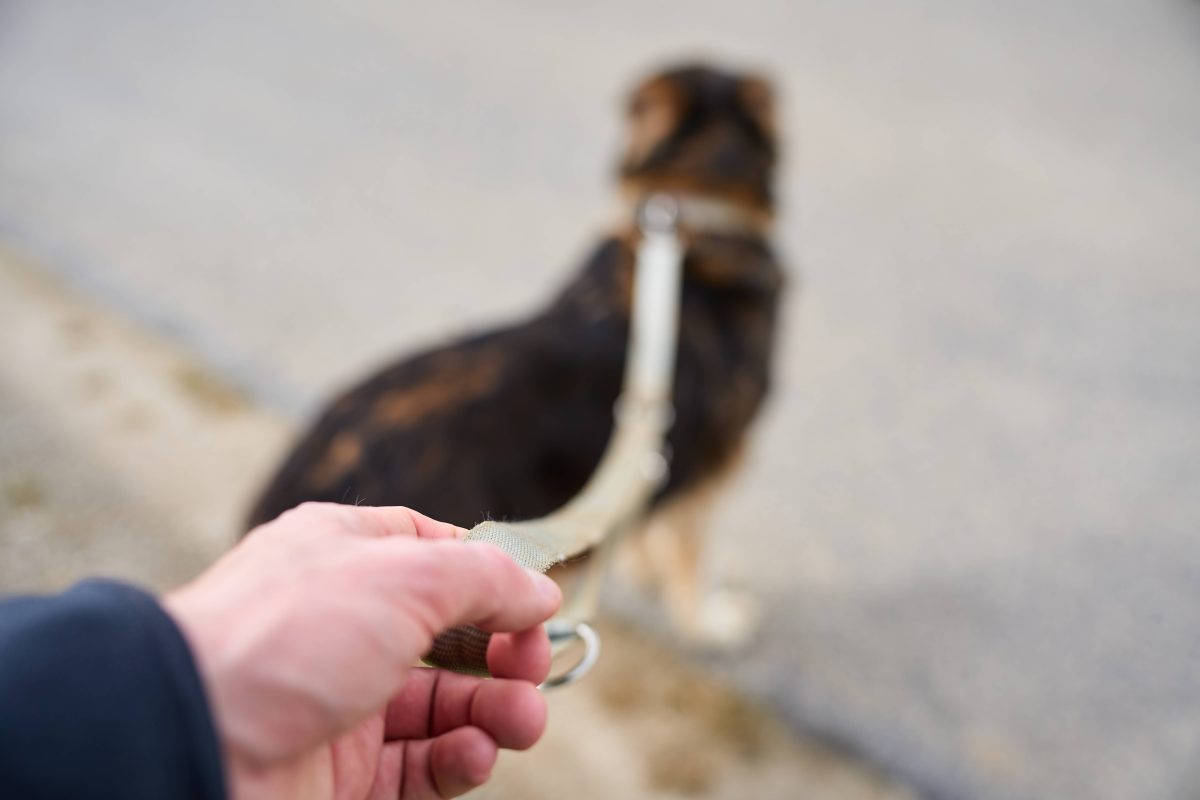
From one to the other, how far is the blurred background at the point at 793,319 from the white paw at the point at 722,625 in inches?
2.8

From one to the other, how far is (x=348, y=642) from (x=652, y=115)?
2.56m

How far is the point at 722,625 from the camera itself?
103 inches

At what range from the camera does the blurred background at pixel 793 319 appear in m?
2.41

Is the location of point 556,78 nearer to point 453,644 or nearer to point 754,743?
point 754,743

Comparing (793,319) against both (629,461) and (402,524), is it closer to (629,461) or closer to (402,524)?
(629,461)

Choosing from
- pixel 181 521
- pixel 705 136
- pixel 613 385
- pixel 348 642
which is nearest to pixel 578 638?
pixel 348 642

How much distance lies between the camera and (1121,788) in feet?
7.14

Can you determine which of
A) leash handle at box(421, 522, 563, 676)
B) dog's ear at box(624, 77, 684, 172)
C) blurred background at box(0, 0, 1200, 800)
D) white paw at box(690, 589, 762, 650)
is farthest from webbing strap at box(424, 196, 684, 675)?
blurred background at box(0, 0, 1200, 800)

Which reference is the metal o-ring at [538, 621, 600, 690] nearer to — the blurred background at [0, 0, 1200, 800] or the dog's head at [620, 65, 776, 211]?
the blurred background at [0, 0, 1200, 800]

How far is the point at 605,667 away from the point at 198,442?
197 cm

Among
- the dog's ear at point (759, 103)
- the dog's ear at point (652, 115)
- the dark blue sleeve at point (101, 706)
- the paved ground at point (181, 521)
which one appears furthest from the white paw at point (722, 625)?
the dark blue sleeve at point (101, 706)

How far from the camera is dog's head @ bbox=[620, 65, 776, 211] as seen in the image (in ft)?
8.95

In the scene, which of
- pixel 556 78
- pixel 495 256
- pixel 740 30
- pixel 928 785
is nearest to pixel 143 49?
pixel 556 78

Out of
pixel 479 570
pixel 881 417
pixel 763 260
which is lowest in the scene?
pixel 881 417
